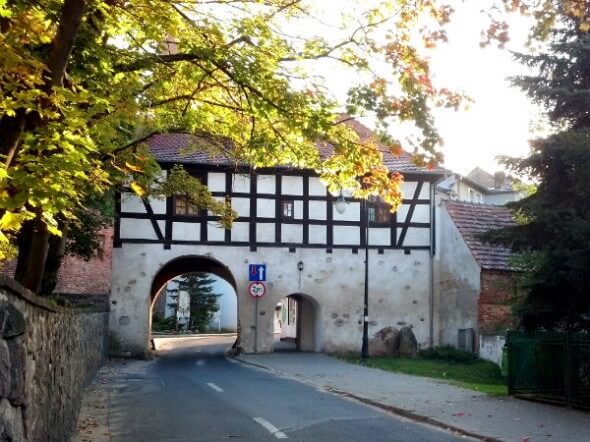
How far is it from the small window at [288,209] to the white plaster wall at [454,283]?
6287 mm

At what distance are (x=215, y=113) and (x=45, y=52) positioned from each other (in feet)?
13.1

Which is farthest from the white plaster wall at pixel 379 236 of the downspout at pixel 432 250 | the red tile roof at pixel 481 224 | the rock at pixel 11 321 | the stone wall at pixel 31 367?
the rock at pixel 11 321

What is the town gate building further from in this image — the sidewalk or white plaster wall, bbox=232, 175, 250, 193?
the sidewalk

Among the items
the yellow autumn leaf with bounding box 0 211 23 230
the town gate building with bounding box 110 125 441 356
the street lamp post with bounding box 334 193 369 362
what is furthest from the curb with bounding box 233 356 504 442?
the town gate building with bounding box 110 125 441 356

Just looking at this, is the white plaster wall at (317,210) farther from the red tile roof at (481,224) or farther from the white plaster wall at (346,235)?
the red tile roof at (481,224)

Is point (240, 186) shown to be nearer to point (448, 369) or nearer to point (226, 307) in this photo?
point (448, 369)

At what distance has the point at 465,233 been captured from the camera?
27.0 m

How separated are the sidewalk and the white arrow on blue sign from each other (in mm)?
6976

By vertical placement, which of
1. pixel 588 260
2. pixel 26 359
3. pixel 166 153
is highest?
pixel 166 153

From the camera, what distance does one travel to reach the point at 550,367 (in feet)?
41.5

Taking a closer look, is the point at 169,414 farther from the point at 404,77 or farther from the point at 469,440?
the point at 404,77

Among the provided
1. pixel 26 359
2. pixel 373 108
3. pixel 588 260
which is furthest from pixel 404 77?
pixel 26 359

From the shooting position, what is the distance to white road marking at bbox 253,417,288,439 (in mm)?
9359

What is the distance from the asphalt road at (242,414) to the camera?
952cm
